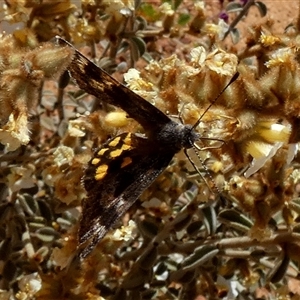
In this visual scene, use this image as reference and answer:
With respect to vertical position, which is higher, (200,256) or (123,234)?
(123,234)

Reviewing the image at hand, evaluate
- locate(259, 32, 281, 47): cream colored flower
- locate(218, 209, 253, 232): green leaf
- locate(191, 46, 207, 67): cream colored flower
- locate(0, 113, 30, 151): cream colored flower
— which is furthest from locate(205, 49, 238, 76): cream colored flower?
locate(218, 209, 253, 232): green leaf

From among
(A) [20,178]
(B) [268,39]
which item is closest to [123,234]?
(A) [20,178]

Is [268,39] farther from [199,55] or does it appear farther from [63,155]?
[63,155]

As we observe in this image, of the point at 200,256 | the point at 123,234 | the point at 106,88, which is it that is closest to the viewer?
the point at 106,88

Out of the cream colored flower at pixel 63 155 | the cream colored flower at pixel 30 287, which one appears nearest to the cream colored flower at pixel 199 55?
the cream colored flower at pixel 63 155

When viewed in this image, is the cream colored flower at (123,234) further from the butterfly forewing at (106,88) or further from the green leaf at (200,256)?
the butterfly forewing at (106,88)

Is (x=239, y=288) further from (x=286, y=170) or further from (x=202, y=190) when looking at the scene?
(x=286, y=170)

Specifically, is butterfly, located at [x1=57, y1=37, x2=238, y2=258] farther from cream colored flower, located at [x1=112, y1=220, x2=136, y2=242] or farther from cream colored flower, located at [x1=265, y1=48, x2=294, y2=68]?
cream colored flower, located at [x1=112, y1=220, x2=136, y2=242]
